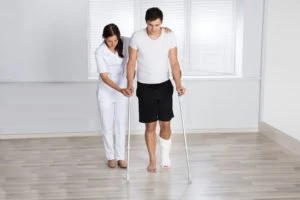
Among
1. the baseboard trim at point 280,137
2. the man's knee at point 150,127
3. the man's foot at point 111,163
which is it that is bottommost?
the man's foot at point 111,163

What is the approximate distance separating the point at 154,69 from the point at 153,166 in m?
0.89

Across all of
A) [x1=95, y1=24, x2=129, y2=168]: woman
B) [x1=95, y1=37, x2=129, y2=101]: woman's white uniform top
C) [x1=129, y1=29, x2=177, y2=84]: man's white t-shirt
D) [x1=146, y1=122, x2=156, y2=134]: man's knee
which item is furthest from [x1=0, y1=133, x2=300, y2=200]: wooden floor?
[x1=129, y1=29, x2=177, y2=84]: man's white t-shirt

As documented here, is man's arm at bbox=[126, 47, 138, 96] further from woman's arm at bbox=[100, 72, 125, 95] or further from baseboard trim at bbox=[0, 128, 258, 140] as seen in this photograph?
baseboard trim at bbox=[0, 128, 258, 140]

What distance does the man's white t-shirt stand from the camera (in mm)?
3807

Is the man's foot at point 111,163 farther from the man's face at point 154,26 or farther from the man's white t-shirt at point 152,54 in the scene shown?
the man's face at point 154,26

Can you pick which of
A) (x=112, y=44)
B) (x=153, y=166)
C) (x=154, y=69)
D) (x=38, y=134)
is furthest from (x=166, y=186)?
(x=38, y=134)

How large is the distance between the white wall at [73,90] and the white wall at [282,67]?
120 millimetres

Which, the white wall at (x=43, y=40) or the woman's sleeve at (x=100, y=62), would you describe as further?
A: the white wall at (x=43, y=40)

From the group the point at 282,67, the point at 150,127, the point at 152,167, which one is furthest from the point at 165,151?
the point at 282,67

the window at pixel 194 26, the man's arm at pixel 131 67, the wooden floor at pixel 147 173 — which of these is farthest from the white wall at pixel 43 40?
the man's arm at pixel 131 67

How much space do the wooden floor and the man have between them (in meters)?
0.51

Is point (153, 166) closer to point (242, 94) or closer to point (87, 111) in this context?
point (87, 111)

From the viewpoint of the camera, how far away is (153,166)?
4.17 metres

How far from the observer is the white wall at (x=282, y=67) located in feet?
15.4
